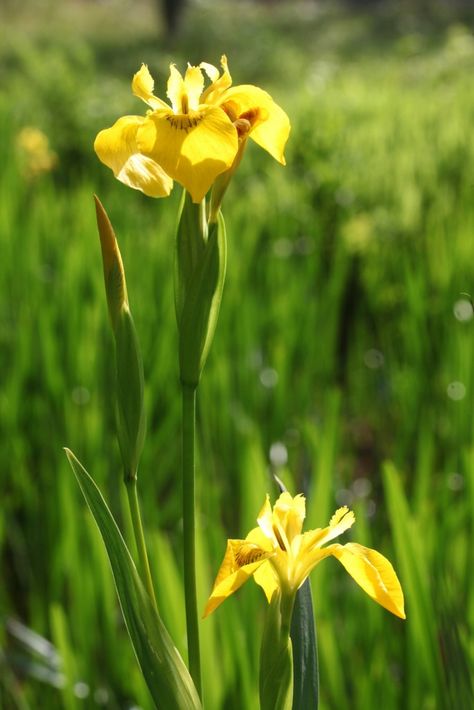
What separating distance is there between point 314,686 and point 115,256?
26cm

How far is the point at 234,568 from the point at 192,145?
187 millimetres

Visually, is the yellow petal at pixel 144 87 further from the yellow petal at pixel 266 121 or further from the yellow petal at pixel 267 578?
the yellow petal at pixel 267 578

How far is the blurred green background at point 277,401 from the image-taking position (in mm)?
924

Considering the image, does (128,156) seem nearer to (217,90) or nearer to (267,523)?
(217,90)

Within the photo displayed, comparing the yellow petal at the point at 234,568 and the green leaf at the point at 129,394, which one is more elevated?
the green leaf at the point at 129,394

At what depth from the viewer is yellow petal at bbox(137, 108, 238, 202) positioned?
39 centimetres

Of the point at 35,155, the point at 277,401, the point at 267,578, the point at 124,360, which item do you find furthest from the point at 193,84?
the point at 35,155

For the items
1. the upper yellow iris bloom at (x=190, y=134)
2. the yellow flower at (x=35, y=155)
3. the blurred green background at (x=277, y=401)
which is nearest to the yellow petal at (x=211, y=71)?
the upper yellow iris bloom at (x=190, y=134)

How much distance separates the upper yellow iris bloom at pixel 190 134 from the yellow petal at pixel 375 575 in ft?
0.57

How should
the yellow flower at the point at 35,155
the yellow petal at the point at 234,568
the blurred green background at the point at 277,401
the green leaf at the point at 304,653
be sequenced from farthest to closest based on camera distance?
the yellow flower at the point at 35,155, the blurred green background at the point at 277,401, the green leaf at the point at 304,653, the yellow petal at the point at 234,568

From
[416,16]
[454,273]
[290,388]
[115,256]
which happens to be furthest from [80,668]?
[416,16]

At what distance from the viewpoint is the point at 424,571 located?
839 millimetres

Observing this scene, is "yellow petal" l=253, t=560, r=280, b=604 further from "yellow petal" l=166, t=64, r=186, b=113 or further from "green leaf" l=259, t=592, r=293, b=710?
"yellow petal" l=166, t=64, r=186, b=113

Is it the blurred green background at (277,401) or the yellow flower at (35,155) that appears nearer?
the blurred green background at (277,401)
